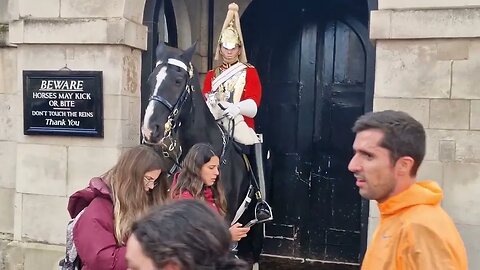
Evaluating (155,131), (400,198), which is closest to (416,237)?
(400,198)

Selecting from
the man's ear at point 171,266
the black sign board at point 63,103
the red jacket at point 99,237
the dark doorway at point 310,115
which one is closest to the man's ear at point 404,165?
the man's ear at point 171,266

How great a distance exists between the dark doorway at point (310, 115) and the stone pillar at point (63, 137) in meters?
1.83

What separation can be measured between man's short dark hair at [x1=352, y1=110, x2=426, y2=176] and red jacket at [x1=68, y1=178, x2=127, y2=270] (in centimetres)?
137

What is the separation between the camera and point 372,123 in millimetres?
2176

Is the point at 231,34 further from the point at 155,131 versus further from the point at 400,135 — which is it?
the point at 400,135

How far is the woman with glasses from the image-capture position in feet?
9.03

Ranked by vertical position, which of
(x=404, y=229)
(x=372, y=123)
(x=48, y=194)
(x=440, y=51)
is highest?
(x=440, y=51)

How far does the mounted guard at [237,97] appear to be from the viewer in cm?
517

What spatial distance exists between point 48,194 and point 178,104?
6.42ft

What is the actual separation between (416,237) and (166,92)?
274 centimetres

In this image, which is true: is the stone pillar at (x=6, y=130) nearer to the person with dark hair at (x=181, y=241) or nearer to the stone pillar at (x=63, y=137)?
the stone pillar at (x=63, y=137)

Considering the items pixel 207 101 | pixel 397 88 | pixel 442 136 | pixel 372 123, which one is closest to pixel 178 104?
pixel 207 101

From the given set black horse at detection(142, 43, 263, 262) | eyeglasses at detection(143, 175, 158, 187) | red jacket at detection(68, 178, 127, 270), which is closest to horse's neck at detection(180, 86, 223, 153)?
black horse at detection(142, 43, 263, 262)

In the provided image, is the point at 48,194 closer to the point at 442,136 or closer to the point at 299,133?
the point at 299,133
